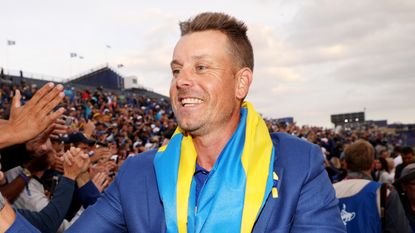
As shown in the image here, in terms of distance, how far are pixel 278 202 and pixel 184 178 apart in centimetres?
43

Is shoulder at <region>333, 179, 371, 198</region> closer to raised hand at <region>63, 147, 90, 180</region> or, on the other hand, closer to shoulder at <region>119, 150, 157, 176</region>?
raised hand at <region>63, 147, 90, 180</region>

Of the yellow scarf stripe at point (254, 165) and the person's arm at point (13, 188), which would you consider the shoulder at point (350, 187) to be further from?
the person's arm at point (13, 188)

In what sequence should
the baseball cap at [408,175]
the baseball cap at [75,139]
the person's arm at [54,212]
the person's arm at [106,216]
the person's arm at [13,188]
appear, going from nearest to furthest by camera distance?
the person's arm at [106,216] → the person's arm at [54,212] → the person's arm at [13,188] → the baseball cap at [408,175] → the baseball cap at [75,139]

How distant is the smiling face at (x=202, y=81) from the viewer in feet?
6.65

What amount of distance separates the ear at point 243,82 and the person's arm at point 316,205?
540 mm

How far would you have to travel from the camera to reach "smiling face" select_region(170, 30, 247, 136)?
203cm

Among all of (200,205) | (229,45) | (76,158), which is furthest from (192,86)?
(76,158)

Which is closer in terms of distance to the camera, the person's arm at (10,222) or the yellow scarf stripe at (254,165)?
the person's arm at (10,222)

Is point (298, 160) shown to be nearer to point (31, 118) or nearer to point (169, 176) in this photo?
point (169, 176)

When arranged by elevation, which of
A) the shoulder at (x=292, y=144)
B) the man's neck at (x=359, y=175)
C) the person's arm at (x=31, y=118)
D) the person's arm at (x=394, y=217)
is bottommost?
the person's arm at (x=394, y=217)

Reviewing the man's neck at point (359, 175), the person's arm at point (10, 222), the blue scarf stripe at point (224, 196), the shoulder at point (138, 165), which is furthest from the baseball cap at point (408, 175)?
the person's arm at point (10, 222)

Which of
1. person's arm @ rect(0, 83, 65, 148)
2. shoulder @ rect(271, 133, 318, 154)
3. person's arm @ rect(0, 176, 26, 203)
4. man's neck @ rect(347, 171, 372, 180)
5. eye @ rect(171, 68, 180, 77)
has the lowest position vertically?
man's neck @ rect(347, 171, 372, 180)

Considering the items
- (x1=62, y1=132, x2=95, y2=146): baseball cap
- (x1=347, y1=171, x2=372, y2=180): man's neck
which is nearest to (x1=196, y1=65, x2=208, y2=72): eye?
(x1=347, y1=171, x2=372, y2=180): man's neck

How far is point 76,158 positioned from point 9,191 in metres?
0.68
